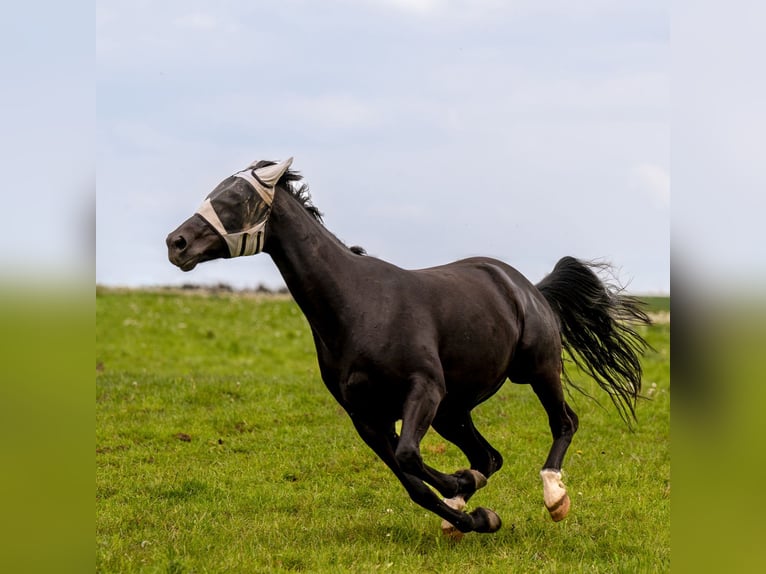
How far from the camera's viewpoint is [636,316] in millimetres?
8523

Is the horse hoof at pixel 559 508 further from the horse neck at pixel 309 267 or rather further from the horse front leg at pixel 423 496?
the horse neck at pixel 309 267

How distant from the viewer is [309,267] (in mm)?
6492

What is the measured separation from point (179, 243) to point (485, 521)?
9.84ft

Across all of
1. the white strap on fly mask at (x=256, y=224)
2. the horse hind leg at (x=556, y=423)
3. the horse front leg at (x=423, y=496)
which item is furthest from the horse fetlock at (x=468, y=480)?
the white strap on fly mask at (x=256, y=224)

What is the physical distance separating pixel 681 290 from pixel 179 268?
357 cm

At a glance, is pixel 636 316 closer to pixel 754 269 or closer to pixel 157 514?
pixel 157 514

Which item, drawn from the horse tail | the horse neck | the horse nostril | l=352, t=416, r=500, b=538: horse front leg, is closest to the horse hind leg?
l=352, t=416, r=500, b=538: horse front leg

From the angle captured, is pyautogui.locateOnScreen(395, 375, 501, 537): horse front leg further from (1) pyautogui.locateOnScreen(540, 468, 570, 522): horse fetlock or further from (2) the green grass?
(1) pyautogui.locateOnScreen(540, 468, 570, 522): horse fetlock

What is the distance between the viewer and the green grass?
21.4 ft

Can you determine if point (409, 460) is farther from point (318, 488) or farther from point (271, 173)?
point (318, 488)

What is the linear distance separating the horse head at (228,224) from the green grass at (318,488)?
6.84 feet

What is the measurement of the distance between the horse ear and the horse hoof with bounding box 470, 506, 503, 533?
112 inches

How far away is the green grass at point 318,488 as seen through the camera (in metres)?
6.53

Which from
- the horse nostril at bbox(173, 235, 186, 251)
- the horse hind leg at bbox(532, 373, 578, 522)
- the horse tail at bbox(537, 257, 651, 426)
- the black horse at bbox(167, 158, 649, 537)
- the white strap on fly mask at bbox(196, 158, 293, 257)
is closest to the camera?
the horse nostril at bbox(173, 235, 186, 251)
